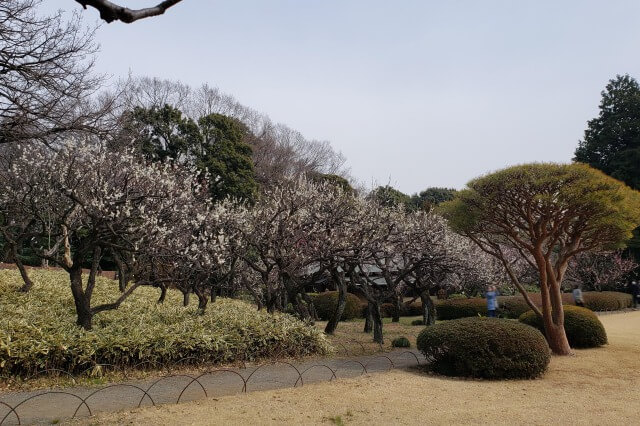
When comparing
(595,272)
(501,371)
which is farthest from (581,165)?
(595,272)

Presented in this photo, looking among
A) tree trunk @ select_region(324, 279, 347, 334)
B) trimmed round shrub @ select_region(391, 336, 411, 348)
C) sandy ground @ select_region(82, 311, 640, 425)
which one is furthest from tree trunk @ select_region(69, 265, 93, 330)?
trimmed round shrub @ select_region(391, 336, 411, 348)

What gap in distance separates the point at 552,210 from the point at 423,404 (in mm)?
5758

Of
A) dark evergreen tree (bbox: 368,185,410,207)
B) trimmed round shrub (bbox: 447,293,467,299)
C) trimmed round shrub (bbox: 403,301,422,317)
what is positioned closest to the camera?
dark evergreen tree (bbox: 368,185,410,207)

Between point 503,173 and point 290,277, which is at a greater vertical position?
point 503,173

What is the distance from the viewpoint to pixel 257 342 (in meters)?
10.2

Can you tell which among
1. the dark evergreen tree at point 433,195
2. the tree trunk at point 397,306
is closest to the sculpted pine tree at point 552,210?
the tree trunk at point 397,306

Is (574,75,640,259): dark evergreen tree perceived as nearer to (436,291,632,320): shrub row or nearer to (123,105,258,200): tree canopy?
(436,291,632,320): shrub row

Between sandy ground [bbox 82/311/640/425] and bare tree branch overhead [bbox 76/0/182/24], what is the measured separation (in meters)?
4.87

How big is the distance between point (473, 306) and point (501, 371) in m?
13.0

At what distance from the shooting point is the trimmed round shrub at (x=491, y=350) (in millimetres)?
8617

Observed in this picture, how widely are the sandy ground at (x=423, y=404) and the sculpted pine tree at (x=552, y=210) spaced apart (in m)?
2.83

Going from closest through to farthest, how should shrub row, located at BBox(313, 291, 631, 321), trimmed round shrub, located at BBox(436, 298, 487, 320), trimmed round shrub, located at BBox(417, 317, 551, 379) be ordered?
trimmed round shrub, located at BBox(417, 317, 551, 379) < trimmed round shrub, located at BBox(436, 298, 487, 320) < shrub row, located at BBox(313, 291, 631, 321)

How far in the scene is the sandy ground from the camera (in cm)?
600

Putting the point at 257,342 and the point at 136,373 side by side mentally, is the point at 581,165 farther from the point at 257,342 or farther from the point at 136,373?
the point at 136,373
